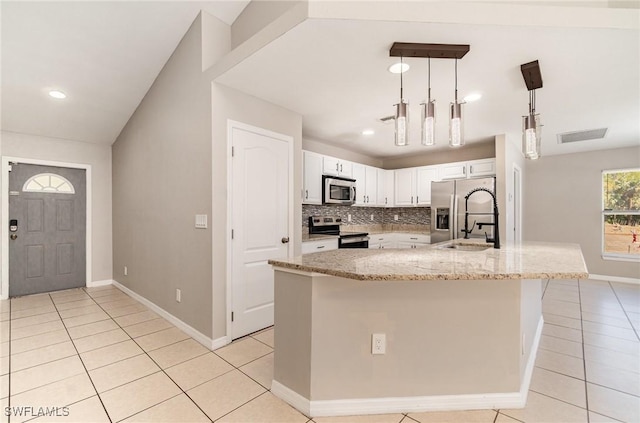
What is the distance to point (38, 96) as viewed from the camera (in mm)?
3461

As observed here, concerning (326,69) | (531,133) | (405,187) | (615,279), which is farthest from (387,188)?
(615,279)

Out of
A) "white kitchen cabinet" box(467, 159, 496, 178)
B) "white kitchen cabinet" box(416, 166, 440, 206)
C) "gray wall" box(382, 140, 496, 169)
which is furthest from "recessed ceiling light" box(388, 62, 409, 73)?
"white kitchen cabinet" box(416, 166, 440, 206)

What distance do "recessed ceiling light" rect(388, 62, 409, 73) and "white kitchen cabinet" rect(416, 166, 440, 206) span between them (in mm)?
3150

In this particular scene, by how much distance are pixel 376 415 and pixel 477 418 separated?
576 millimetres

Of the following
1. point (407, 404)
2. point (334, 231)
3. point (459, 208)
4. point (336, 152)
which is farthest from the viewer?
point (336, 152)

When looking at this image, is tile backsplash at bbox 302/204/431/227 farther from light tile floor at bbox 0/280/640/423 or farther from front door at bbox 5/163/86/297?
front door at bbox 5/163/86/297

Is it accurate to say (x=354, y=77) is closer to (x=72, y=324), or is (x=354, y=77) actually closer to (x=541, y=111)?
(x=541, y=111)

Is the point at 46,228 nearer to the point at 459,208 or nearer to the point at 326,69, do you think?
the point at 326,69

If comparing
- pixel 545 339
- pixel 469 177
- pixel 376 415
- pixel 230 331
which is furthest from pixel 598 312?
pixel 230 331

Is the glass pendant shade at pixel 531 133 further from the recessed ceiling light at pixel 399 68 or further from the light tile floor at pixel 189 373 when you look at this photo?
the light tile floor at pixel 189 373

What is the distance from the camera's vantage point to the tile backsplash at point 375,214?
5002mm

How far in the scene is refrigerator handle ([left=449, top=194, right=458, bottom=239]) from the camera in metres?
4.45

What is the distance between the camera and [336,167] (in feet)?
15.3

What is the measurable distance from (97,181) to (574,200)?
27.6 ft
